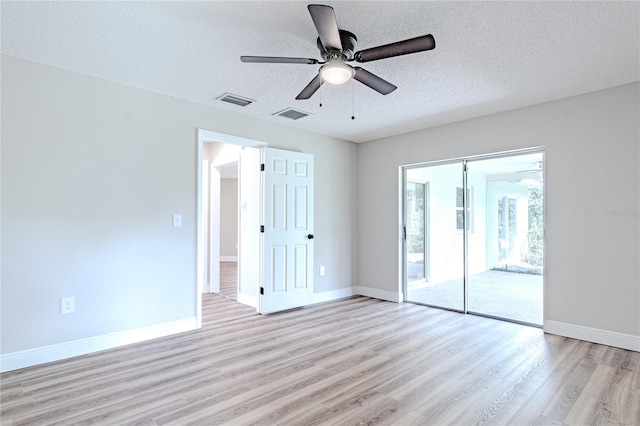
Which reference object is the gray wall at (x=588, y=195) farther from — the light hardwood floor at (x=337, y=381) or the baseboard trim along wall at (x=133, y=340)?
the light hardwood floor at (x=337, y=381)

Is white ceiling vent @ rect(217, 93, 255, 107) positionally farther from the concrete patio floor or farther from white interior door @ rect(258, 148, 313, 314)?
the concrete patio floor

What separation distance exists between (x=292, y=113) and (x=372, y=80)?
1903 mm

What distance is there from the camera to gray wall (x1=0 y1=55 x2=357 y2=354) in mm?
2781

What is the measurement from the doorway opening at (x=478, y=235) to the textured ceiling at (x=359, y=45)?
1.01 metres

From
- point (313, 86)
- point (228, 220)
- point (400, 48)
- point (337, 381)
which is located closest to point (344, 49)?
point (313, 86)

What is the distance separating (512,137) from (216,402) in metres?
4.08

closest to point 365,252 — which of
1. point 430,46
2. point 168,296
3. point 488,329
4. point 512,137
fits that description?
point 488,329

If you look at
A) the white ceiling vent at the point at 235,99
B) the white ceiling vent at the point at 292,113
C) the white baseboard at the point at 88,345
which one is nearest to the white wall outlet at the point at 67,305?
the white baseboard at the point at 88,345

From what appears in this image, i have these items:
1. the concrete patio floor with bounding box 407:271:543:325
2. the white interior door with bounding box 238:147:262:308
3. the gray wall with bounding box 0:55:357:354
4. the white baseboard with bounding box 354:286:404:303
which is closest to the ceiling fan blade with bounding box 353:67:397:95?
the gray wall with bounding box 0:55:357:354

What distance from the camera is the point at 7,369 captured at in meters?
2.69

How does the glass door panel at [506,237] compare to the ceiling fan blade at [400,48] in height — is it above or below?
below

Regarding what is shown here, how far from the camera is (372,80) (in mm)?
2467

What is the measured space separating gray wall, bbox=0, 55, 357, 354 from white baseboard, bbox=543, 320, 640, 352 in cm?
397

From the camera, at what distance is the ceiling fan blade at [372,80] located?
237cm
